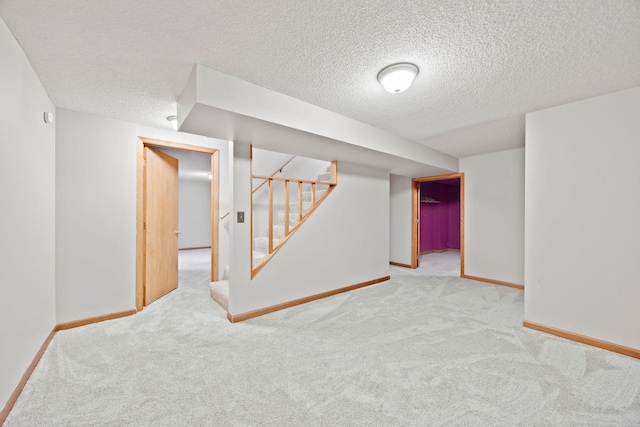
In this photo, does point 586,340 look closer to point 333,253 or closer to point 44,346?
point 333,253

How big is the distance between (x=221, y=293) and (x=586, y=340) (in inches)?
142

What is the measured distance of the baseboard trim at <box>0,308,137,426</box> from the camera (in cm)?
143

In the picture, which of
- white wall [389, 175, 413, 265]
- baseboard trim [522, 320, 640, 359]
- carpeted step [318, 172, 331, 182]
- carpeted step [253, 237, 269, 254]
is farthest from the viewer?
white wall [389, 175, 413, 265]

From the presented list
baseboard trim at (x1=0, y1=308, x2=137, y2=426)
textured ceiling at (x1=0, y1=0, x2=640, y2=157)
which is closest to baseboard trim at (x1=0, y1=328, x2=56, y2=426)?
baseboard trim at (x1=0, y1=308, x2=137, y2=426)

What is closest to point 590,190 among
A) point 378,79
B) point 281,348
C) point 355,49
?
point 378,79

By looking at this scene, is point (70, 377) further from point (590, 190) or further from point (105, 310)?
point (590, 190)

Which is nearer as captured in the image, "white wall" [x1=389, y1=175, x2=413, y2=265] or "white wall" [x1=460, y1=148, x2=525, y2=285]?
"white wall" [x1=460, y1=148, x2=525, y2=285]

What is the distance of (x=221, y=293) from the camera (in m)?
3.08

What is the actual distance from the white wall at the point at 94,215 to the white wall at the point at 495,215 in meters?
5.04

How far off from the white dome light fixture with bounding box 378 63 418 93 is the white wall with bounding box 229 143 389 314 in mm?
1596

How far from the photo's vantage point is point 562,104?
7.80 ft

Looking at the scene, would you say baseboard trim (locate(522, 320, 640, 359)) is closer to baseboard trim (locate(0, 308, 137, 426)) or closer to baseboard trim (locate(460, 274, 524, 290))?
baseboard trim (locate(460, 274, 524, 290))

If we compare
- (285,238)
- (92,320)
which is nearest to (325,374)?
(285,238)

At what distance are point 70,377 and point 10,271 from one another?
821 mm
